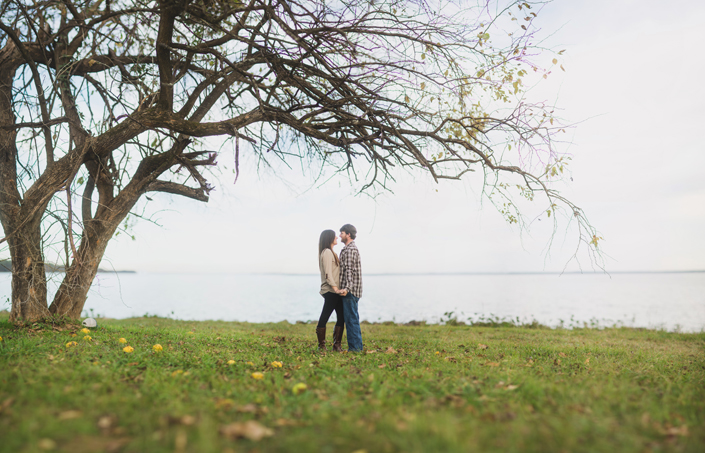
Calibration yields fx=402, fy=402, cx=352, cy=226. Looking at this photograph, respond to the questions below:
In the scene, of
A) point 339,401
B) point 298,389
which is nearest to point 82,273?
point 298,389

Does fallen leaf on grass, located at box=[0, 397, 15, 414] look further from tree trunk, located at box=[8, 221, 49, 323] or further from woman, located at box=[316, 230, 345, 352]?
tree trunk, located at box=[8, 221, 49, 323]

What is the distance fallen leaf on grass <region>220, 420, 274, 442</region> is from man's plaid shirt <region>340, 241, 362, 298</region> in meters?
4.29

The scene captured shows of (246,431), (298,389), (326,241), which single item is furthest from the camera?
(326,241)

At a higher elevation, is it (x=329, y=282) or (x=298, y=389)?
(x=329, y=282)

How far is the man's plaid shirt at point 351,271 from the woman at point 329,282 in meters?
0.11

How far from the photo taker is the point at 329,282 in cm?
688

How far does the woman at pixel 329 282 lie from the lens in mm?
6930

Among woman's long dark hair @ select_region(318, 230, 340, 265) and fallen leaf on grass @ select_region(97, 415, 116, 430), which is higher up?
woman's long dark hair @ select_region(318, 230, 340, 265)

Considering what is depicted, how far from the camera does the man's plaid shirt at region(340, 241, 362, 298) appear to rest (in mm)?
6961

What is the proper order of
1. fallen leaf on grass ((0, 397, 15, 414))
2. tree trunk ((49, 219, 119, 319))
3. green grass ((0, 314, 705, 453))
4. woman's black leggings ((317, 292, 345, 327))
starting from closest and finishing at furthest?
green grass ((0, 314, 705, 453)) < fallen leaf on grass ((0, 397, 15, 414)) < woman's black leggings ((317, 292, 345, 327)) < tree trunk ((49, 219, 119, 319))

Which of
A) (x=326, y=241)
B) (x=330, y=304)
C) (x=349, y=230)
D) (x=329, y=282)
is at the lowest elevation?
(x=330, y=304)

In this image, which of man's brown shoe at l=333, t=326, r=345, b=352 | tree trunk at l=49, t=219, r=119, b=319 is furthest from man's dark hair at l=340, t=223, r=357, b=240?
tree trunk at l=49, t=219, r=119, b=319

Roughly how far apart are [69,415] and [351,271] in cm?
465

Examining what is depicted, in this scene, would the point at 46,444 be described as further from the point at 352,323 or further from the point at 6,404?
the point at 352,323
